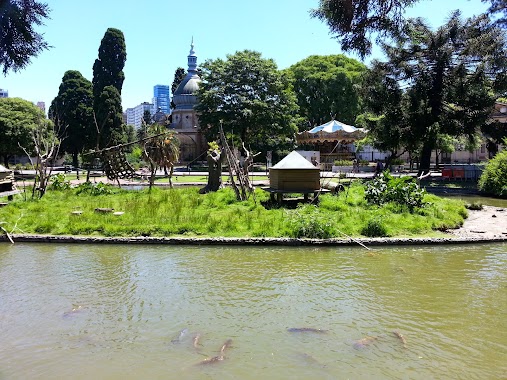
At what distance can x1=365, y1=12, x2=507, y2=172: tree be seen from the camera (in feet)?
93.6

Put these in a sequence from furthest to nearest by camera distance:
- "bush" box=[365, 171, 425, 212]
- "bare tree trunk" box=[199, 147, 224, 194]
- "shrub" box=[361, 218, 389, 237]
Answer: "bare tree trunk" box=[199, 147, 224, 194] < "bush" box=[365, 171, 425, 212] < "shrub" box=[361, 218, 389, 237]

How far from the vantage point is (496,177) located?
2369cm

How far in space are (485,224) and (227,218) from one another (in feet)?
26.6

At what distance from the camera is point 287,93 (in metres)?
44.0

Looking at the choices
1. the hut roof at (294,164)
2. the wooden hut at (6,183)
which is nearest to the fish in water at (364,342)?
the hut roof at (294,164)

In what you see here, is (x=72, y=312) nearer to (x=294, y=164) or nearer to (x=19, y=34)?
(x=19, y=34)

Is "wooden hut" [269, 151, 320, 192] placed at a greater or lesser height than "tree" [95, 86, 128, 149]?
lesser

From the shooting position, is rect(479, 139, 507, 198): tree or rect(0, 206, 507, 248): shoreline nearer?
rect(0, 206, 507, 248): shoreline

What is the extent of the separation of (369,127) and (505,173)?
1026cm

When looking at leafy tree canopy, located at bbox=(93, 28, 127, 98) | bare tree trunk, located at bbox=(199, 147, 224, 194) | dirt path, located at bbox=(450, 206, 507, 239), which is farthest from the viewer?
leafy tree canopy, located at bbox=(93, 28, 127, 98)

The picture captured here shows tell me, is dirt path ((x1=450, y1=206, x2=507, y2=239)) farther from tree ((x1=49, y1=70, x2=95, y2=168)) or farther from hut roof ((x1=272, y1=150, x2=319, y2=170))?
tree ((x1=49, y1=70, x2=95, y2=168))

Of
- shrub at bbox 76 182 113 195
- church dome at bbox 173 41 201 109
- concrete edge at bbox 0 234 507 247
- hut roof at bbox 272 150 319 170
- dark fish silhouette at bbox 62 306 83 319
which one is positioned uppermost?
church dome at bbox 173 41 201 109

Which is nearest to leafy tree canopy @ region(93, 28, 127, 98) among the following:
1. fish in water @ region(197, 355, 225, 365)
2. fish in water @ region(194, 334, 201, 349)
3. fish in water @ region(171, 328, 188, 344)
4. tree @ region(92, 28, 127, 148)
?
tree @ region(92, 28, 127, 148)

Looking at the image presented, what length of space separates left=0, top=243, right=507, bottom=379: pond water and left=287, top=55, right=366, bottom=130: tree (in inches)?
1692
